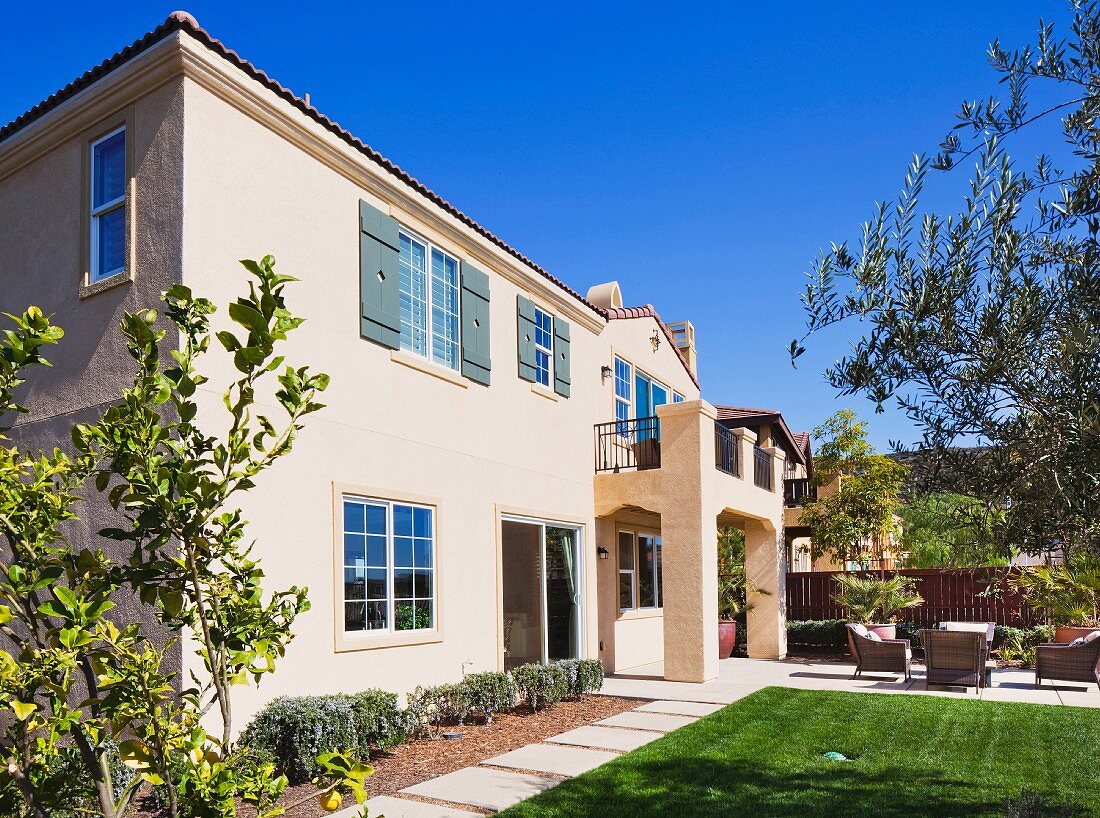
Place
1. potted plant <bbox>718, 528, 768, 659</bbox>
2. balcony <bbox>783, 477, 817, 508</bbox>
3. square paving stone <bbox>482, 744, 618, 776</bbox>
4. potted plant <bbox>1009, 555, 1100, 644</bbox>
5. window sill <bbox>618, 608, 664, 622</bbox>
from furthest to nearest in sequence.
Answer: balcony <bbox>783, 477, 817, 508</bbox> → potted plant <bbox>718, 528, 768, 659</bbox> → window sill <bbox>618, 608, 664, 622</bbox> → potted plant <bbox>1009, 555, 1100, 644</bbox> → square paving stone <bbox>482, 744, 618, 776</bbox>

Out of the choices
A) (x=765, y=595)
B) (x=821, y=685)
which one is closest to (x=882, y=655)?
(x=821, y=685)

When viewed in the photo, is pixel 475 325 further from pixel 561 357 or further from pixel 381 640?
pixel 381 640

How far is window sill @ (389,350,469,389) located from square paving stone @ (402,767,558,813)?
4.88m

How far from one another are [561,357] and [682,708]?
6.20 meters

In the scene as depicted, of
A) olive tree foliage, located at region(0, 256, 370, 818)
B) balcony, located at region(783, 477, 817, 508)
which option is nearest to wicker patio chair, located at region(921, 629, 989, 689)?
balcony, located at region(783, 477, 817, 508)

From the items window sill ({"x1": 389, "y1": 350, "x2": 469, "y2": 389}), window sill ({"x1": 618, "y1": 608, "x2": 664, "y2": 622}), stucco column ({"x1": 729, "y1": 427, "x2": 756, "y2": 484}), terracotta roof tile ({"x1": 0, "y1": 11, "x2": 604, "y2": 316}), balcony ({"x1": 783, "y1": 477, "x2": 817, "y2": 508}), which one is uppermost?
terracotta roof tile ({"x1": 0, "y1": 11, "x2": 604, "y2": 316})

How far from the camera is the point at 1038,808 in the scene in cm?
711

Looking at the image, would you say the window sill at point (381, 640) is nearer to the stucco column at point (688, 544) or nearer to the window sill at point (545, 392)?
the window sill at point (545, 392)

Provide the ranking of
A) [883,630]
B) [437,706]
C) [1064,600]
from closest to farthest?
[437,706], [1064,600], [883,630]

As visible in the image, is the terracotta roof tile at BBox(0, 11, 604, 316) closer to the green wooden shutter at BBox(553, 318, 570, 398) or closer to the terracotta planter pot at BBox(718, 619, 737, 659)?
the green wooden shutter at BBox(553, 318, 570, 398)

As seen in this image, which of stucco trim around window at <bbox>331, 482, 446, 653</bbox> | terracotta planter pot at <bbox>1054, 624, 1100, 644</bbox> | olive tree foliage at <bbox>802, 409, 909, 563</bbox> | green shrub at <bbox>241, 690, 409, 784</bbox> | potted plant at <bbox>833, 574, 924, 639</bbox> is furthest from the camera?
olive tree foliage at <bbox>802, 409, 909, 563</bbox>

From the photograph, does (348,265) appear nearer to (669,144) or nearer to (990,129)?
(669,144)

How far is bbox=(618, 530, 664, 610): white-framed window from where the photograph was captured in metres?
18.9

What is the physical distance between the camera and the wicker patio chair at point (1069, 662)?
14.5 meters
